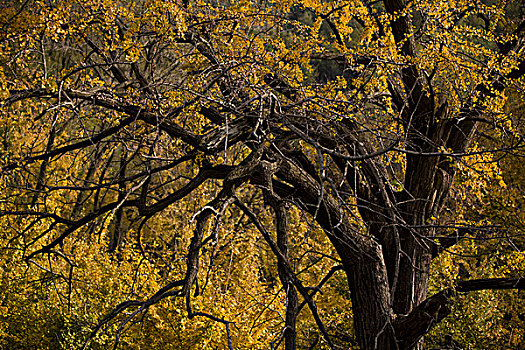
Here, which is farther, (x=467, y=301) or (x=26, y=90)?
(x=467, y=301)

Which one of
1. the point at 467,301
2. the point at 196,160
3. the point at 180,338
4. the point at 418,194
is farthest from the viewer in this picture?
the point at 467,301

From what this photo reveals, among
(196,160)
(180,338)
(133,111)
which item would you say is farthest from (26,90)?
(180,338)

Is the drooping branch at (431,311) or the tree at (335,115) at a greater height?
the tree at (335,115)

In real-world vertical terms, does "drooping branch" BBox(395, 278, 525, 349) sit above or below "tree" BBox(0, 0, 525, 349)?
below

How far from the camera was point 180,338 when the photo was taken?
7039 millimetres

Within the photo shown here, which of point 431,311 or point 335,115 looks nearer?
point 431,311

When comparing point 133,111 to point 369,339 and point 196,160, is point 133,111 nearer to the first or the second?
point 196,160

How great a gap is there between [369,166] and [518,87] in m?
1.58

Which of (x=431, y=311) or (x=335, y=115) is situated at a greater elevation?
(x=335, y=115)

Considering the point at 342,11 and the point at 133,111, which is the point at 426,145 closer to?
the point at 342,11

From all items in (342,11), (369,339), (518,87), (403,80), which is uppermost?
(342,11)

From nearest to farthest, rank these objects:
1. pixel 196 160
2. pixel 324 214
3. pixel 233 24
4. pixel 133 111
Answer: pixel 196 160 → pixel 133 111 → pixel 324 214 → pixel 233 24

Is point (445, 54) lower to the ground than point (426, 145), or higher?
higher

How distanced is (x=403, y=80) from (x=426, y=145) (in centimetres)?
82
